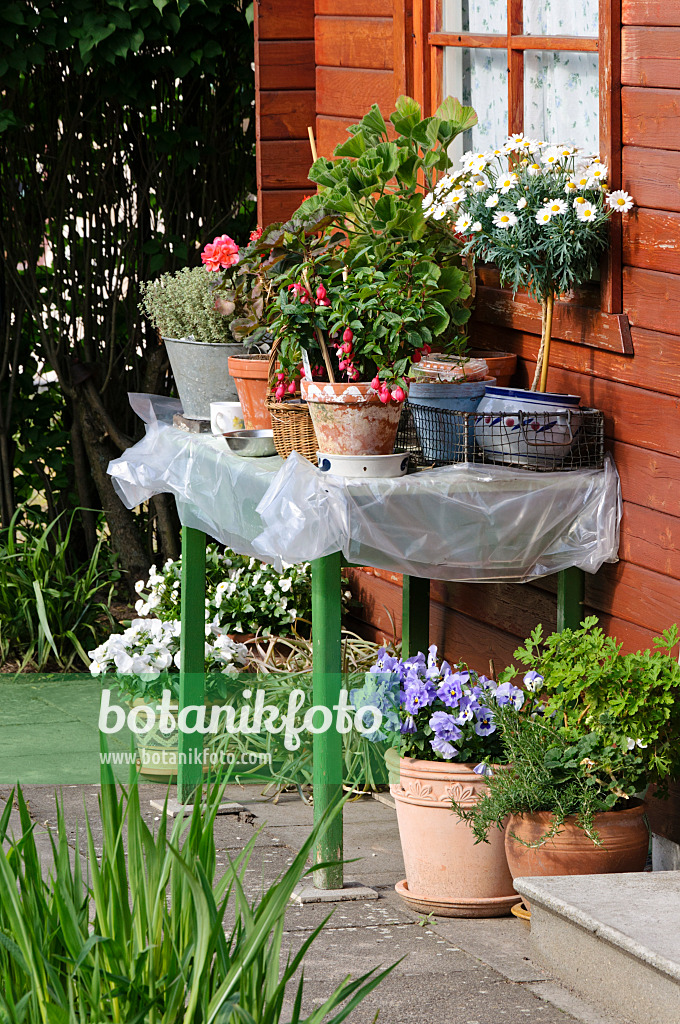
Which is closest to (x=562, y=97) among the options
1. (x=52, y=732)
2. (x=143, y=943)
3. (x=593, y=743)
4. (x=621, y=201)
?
(x=621, y=201)

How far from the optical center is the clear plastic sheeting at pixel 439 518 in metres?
3.44

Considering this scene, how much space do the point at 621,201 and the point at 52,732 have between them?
2856 mm

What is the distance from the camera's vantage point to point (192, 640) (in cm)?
432

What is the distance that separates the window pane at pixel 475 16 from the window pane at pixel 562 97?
17 cm

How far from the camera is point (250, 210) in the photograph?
6.16m

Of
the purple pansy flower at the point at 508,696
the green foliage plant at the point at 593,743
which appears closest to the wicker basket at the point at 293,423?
the purple pansy flower at the point at 508,696

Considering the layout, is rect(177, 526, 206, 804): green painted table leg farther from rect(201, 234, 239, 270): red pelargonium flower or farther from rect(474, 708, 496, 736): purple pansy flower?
rect(474, 708, 496, 736): purple pansy flower

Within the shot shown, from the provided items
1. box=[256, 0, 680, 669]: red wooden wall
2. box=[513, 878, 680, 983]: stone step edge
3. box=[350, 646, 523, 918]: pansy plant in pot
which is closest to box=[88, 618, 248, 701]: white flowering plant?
box=[256, 0, 680, 669]: red wooden wall

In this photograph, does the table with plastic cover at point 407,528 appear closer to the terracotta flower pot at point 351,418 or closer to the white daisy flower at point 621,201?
the terracotta flower pot at point 351,418

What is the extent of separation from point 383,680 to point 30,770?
1.68m

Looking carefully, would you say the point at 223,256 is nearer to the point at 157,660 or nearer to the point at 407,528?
the point at 407,528

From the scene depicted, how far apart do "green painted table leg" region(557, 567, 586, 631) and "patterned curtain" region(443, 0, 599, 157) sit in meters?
1.06

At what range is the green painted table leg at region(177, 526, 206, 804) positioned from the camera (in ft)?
14.1

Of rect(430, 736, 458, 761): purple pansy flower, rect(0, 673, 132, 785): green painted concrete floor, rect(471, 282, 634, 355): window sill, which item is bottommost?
rect(0, 673, 132, 785): green painted concrete floor
